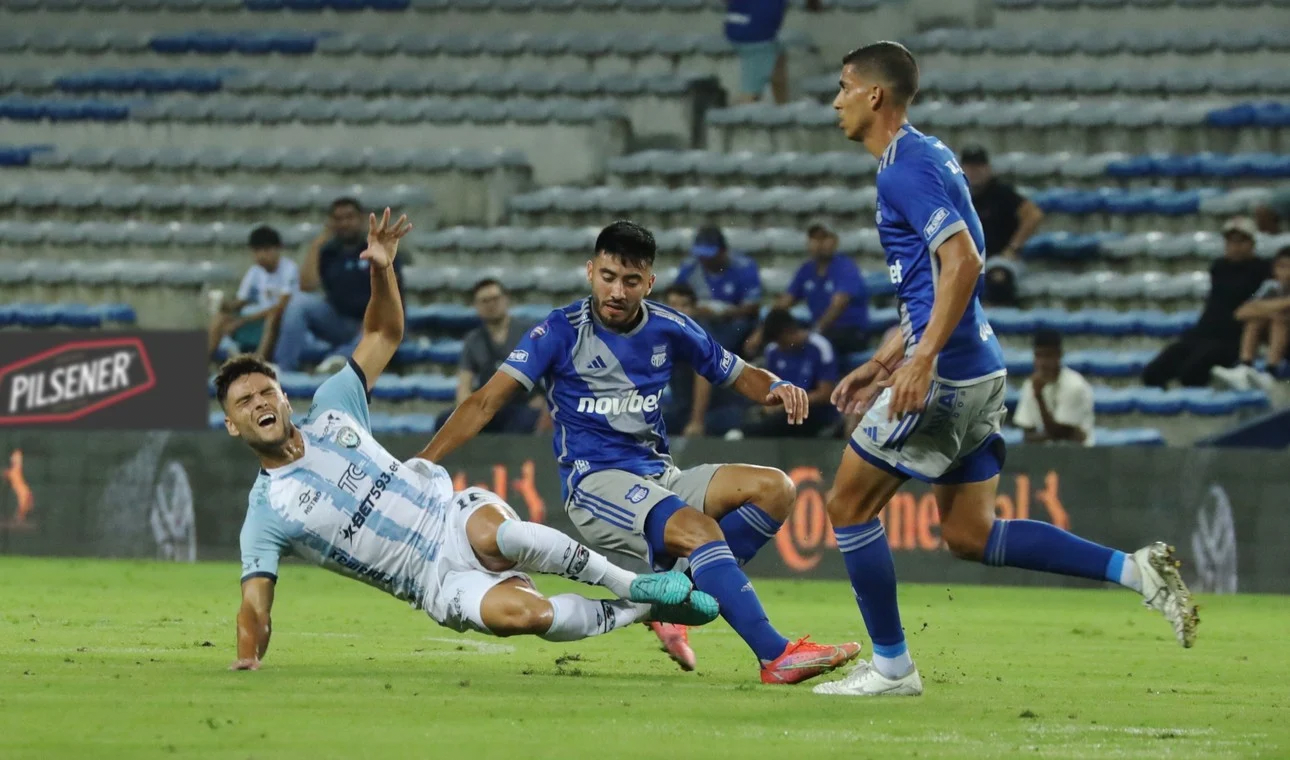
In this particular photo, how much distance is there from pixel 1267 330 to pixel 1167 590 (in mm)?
8316

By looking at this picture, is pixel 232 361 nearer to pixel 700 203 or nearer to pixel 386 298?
pixel 386 298

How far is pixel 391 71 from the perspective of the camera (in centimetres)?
2266

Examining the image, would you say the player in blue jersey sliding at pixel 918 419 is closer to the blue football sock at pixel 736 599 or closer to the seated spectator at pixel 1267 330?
the blue football sock at pixel 736 599

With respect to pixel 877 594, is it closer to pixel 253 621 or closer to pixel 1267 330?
pixel 253 621

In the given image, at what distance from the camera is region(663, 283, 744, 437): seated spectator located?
1514 cm

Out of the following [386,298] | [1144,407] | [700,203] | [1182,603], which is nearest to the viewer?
[1182,603]

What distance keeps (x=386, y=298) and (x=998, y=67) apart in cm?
1298

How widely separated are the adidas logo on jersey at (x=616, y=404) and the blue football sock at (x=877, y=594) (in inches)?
46.2

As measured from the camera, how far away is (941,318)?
6.82 m

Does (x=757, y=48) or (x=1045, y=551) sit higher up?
(x=757, y=48)

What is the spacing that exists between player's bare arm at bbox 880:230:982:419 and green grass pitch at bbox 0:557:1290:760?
0.98 meters

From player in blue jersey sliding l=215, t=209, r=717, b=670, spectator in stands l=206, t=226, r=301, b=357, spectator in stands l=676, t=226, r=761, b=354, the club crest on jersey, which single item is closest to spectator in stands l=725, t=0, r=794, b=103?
spectator in stands l=676, t=226, r=761, b=354

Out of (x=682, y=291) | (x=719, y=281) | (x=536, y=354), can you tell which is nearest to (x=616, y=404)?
(x=536, y=354)

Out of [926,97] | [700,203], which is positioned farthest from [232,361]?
[926,97]
